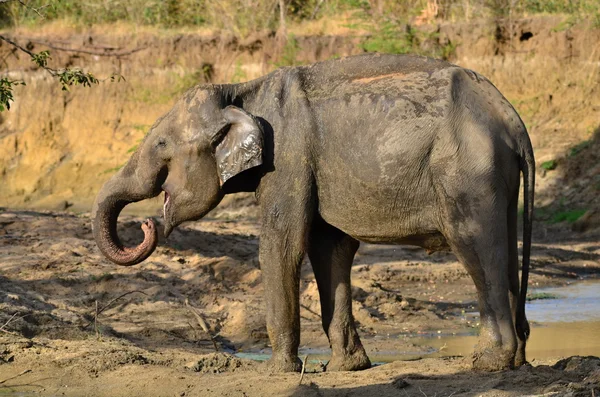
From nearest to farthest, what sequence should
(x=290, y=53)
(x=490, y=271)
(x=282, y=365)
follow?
1. (x=490, y=271)
2. (x=282, y=365)
3. (x=290, y=53)

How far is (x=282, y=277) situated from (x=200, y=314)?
3.47 metres

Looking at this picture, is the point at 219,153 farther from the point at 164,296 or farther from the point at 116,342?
the point at 164,296

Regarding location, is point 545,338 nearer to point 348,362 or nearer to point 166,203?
point 348,362

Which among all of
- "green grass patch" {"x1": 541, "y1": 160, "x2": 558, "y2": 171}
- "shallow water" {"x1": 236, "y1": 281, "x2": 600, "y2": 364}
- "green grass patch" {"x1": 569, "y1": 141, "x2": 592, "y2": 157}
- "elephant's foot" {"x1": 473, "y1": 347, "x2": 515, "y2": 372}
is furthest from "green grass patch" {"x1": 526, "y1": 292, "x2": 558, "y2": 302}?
"green grass patch" {"x1": 569, "y1": 141, "x2": 592, "y2": 157}

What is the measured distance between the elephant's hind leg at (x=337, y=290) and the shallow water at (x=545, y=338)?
2.51 feet

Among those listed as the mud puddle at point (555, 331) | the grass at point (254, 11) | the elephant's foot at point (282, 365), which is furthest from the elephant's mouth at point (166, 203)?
the grass at point (254, 11)

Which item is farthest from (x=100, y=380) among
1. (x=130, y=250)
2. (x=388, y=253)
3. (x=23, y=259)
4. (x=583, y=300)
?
(x=388, y=253)

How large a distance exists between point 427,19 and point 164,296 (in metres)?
15.7

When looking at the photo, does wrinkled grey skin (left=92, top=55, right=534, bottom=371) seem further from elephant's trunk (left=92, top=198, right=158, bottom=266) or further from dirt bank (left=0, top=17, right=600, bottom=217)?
dirt bank (left=0, top=17, right=600, bottom=217)

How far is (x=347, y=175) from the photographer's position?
8.70m

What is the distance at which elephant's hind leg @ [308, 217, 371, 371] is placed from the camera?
948 centimetres

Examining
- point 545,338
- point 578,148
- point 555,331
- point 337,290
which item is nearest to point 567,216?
point 578,148

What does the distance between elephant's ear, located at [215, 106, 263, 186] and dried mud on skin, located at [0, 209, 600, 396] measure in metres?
1.58

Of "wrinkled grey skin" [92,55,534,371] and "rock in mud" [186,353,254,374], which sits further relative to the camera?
"rock in mud" [186,353,254,374]
